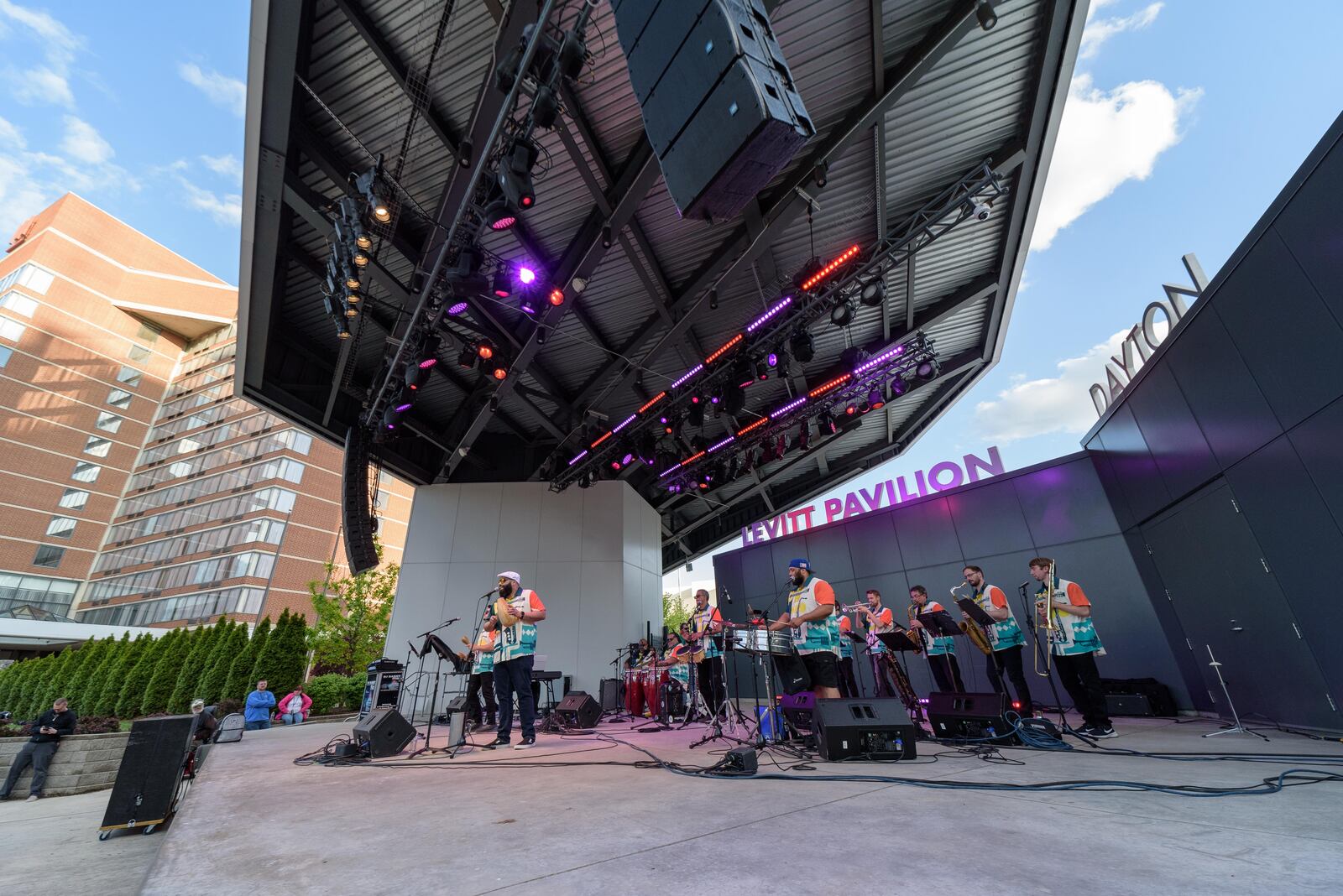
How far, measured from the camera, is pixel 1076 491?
9.27m

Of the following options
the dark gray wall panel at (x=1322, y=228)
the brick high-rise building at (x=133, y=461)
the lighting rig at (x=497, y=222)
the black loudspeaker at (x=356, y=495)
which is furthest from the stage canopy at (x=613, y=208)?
the brick high-rise building at (x=133, y=461)

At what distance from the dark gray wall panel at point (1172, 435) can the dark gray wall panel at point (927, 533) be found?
14.1ft

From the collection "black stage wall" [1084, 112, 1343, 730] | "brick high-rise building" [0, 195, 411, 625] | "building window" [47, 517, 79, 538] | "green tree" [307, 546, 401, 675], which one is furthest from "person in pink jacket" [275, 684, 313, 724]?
"building window" [47, 517, 79, 538]

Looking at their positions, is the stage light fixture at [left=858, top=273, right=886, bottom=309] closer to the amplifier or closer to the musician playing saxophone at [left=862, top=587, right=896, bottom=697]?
the musician playing saxophone at [left=862, top=587, right=896, bottom=697]

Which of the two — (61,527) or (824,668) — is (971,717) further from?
(61,527)

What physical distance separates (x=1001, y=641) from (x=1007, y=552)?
202 inches

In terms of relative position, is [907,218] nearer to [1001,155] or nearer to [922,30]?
[1001,155]

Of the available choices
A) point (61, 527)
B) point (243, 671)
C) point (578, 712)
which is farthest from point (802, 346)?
point (61, 527)

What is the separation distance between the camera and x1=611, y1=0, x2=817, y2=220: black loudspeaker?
4.73 feet

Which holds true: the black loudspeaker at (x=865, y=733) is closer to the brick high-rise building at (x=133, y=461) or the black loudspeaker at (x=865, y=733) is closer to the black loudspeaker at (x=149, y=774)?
the black loudspeaker at (x=149, y=774)

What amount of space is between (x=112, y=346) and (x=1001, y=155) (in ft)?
195

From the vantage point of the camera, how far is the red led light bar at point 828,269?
7.34m

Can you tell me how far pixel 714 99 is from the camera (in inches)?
59.3

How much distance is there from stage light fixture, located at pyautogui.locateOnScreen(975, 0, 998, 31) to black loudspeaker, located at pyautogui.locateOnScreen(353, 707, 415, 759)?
834 cm
